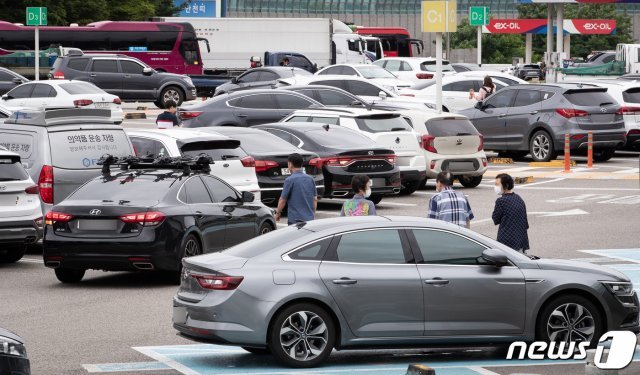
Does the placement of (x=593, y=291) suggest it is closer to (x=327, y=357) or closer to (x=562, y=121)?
(x=327, y=357)

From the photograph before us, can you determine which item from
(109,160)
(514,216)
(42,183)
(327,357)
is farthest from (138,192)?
(327,357)

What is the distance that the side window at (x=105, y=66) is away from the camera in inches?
1885

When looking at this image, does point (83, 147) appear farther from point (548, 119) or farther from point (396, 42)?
point (396, 42)

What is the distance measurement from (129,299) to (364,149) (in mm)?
9117

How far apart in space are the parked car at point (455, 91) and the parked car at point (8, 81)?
11.5 metres

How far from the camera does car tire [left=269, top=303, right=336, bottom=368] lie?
11422 millimetres

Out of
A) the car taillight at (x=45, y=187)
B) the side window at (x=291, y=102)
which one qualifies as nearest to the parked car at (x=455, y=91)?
the side window at (x=291, y=102)

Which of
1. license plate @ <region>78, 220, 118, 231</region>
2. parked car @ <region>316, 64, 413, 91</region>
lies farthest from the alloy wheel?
parked car @ <region>316, 64, 413, 91</region>

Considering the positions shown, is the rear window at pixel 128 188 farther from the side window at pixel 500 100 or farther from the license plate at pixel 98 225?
the side window at pixel 500 100

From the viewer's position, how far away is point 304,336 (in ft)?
37.8

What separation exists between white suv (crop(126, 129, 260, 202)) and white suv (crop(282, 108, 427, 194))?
5.08 m

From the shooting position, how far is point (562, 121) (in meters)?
32.5

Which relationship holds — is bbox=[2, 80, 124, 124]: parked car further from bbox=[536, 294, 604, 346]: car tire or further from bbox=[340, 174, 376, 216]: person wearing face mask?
bbox=[536, 294, 604, 346]: car tire

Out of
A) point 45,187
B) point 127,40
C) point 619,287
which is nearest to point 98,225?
point 45,187
